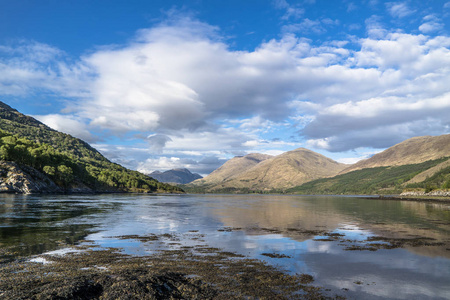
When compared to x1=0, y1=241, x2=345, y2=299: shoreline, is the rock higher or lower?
higher

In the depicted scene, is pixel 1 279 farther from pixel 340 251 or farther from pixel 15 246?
pixel 340 251

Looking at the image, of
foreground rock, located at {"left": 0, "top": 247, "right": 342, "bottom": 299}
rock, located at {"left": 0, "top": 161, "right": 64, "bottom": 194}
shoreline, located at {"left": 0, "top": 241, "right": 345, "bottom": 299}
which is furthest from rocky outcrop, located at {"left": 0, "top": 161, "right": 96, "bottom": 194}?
foreground rock, located at {"left": 0, "top": 247, "right": 342, "bottom": 299}

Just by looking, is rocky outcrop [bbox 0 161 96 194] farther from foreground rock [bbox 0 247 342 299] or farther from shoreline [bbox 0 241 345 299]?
foreground rock [bbox 0 247 342 299]

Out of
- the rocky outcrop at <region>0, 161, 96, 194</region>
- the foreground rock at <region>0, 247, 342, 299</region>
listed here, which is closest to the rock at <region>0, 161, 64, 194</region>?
the rocky outcrop at <region>0, 161, 96, 194</region>

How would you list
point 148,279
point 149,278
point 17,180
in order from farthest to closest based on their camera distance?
point 17,180
point 149,278
point 148,279

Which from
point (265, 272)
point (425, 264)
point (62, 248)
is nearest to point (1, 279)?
point (62, 248)

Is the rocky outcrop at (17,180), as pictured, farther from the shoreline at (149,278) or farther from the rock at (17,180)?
the shoreline at (149,278)

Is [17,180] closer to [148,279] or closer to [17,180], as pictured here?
[17,180]

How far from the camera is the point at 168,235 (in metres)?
34.3

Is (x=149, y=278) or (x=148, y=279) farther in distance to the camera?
(x=149, y=278)

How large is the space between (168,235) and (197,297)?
71.5 feet

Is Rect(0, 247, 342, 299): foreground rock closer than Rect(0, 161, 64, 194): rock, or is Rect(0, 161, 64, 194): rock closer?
Rect(0, 247, 342, 299): foreground rock

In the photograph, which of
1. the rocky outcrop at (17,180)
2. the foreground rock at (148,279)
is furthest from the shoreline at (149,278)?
the rocky outcrop at (17,180)

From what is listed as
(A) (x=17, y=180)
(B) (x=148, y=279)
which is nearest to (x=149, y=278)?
(B) (x=148, y=279)
